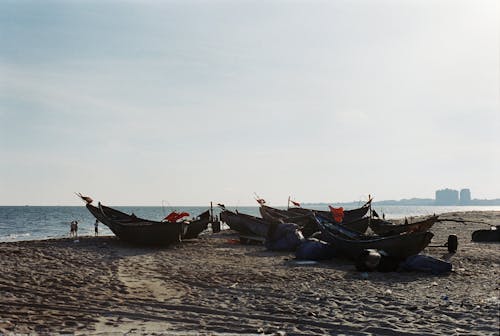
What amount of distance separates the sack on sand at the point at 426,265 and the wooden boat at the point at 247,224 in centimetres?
1419

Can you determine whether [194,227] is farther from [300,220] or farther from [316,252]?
[316,252]

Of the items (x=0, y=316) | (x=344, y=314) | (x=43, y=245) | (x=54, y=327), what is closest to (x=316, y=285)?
(x=344, y=314)

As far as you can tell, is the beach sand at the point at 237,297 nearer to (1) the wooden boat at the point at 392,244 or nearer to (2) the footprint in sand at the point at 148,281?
(2) the footprint in sand at the point at 148,281

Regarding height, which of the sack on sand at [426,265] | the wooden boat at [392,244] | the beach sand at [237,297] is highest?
the wooden boat at [392,244]

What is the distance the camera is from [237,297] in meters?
11.2

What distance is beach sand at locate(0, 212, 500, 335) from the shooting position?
8633 mm

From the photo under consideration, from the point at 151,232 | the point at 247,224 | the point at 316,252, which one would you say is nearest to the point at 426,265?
the point at 316,252

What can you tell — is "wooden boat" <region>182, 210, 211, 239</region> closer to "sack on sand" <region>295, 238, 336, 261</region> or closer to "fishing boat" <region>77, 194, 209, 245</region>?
"fishing boat" <region>77, 194, 209, 245</region>

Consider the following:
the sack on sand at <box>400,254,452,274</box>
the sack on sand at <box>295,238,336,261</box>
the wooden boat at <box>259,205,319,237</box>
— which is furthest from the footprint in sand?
the wooden boat at <box>259,205,319,237</box>

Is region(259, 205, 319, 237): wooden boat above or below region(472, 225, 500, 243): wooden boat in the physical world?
above

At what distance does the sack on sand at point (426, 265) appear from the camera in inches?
567

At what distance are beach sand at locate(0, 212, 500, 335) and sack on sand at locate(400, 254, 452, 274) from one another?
481mm

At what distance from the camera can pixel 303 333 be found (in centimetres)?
818

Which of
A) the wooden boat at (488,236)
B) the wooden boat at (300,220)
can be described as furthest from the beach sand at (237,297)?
the wooden boat at (300,220)
